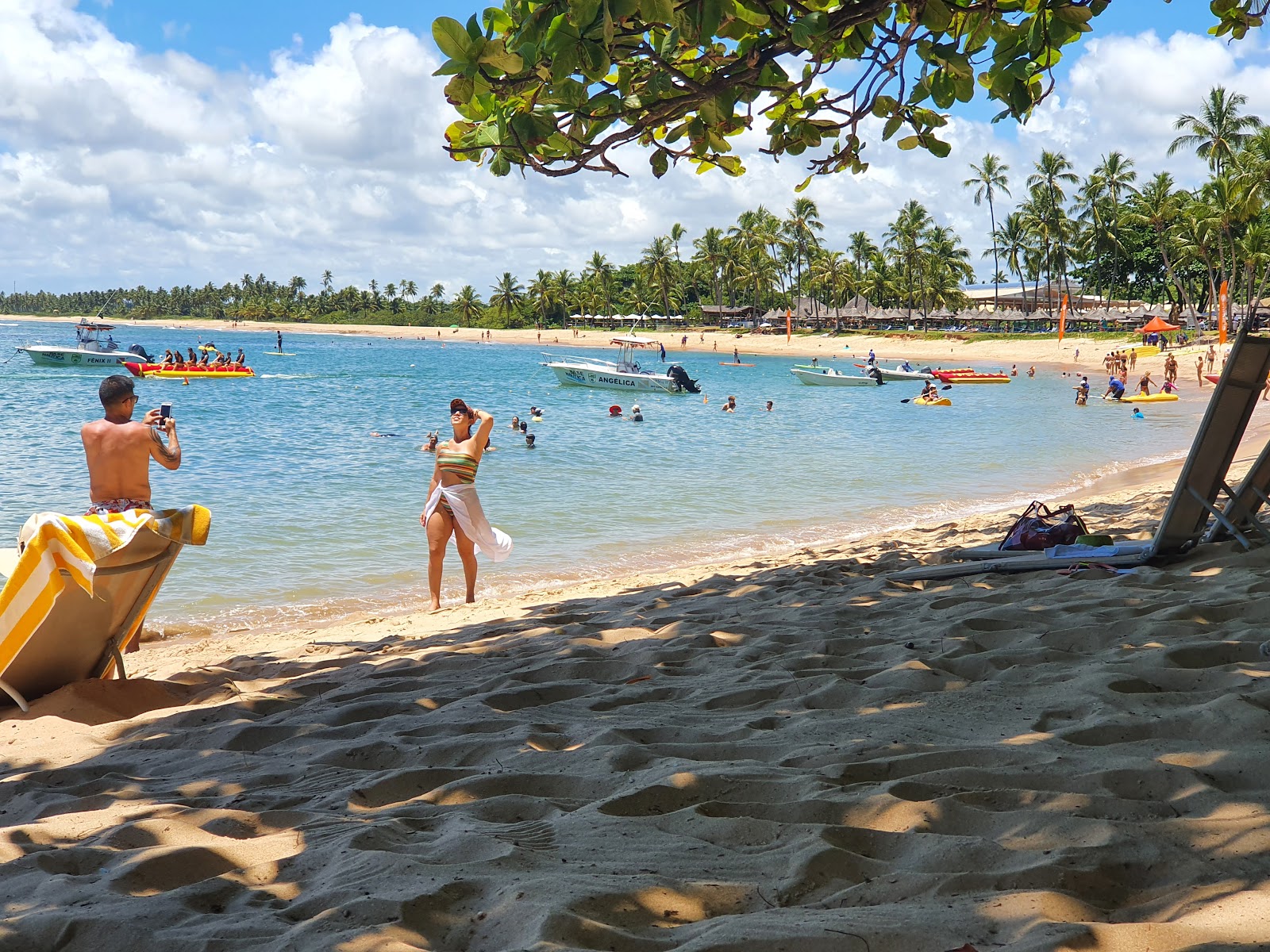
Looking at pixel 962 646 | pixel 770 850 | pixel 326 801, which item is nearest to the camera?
pixel 770 850

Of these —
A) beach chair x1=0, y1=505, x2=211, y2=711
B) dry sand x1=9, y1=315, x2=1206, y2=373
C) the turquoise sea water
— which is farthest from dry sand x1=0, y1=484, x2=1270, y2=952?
dry sand x1=9, y1=315, x2=1206, y2=373

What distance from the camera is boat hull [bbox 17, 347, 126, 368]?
1742 inches

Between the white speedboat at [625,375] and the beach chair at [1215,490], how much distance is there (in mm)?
27974

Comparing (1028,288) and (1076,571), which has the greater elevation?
(1028,288)

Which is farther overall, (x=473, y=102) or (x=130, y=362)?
→ (x=130, y=362)

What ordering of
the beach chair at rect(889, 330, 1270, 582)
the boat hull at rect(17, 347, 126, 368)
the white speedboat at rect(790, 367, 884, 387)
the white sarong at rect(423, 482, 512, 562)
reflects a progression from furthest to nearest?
1. the boat hull at rect(17, 347, 126, 368)
2. the white speedboat at rect(790, 367, 884, 387)
3. the white sarong at rect(423, 482, 512, 562)
4. the beach chair at rect(889, 330, 1270, 582)

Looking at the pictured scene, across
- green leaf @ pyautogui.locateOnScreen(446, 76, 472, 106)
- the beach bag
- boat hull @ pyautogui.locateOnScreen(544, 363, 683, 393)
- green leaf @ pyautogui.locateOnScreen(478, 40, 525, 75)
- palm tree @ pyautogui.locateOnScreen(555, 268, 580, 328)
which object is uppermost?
palm tree @ pyautogui.locateOnScreen(555, 268, 580, 328)

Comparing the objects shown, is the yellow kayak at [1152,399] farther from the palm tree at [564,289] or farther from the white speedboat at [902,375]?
the palm tree at [564,289]

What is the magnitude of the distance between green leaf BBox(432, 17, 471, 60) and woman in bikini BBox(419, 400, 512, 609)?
370cm

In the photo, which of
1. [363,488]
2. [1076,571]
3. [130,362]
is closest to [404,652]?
[1076,571]

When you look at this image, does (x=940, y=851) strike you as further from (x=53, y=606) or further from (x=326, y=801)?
(x=53, y=606)

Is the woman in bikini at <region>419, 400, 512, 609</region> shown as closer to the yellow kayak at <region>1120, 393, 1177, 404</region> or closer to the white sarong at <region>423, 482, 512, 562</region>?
the white sarong at <region>423, 482, 512, 562</region>

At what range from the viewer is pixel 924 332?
Result: 246 ft

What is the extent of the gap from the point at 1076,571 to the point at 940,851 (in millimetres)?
3500
